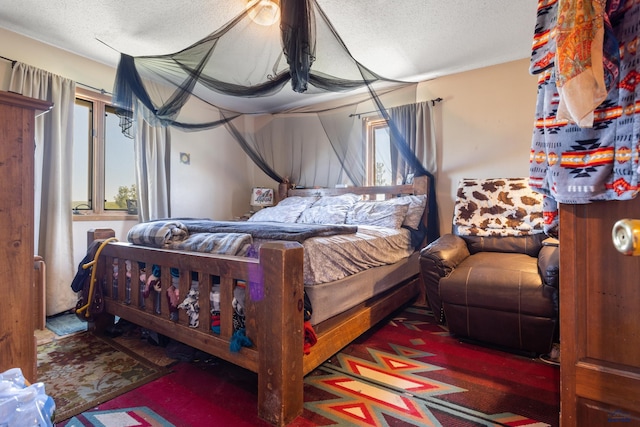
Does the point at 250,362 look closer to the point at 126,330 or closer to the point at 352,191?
the point at 126,330

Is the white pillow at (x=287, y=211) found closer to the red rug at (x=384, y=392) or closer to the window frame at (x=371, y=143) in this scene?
the window frame at (x=371, y=143)

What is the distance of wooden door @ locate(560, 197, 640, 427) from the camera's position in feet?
2.38

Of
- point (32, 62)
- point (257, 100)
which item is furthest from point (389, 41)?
point (32, 62)

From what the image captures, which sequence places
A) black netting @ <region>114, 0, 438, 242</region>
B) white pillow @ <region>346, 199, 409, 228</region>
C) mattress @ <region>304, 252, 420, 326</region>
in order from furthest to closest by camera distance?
white pillow @ <region>346, 199, 409, 228</region>, black netting @ <region>114, 0, 438, 242</region>, mattress @ <region>304, 252, 420, 326</region>

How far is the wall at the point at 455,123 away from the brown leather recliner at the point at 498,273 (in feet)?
1.51

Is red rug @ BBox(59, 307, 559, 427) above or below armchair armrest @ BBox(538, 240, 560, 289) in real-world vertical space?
below

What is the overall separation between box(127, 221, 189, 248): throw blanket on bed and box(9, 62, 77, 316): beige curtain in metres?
1.28

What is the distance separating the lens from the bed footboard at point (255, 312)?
1.22 metres

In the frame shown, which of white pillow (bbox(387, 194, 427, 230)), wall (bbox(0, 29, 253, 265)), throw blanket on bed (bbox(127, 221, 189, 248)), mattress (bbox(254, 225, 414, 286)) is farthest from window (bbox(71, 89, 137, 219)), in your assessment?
white pillow (bbox(387, 194, 427, 230))

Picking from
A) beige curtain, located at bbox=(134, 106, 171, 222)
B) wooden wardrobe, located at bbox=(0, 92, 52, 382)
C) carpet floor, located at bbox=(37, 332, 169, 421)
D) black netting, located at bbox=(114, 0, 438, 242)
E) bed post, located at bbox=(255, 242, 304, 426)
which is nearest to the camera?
wooden wardrobe, located at bbox=(0, 92, 52, 382)

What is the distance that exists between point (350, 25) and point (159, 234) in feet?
6.87

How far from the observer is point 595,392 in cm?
76

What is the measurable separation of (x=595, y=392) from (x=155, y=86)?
8.28 feet

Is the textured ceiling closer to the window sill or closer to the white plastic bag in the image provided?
the window sill
